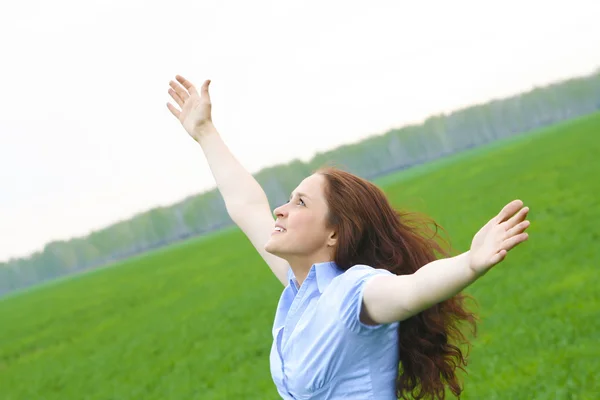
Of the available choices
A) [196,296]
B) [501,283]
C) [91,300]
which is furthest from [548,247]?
[91,300]

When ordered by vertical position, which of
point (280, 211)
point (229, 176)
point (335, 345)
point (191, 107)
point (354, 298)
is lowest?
point (335, 345)

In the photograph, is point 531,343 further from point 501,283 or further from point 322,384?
point 322,384

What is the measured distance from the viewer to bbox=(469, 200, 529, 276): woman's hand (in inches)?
80.7

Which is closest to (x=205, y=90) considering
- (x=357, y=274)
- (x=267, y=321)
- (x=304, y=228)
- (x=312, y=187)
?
(x=312, y=187)

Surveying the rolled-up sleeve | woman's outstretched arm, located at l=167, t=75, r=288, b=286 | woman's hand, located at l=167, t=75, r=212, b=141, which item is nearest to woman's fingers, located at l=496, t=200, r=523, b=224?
the rolled-up sleeve

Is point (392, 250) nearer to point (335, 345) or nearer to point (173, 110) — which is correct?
point (335, 345)

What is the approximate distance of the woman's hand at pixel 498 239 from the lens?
2051 millimetres

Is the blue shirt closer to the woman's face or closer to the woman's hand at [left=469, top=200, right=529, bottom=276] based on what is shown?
the woman's face

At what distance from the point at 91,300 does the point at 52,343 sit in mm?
7605

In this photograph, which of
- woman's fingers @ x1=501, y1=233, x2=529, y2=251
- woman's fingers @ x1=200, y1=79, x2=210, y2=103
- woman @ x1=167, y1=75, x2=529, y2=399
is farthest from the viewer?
woman's fingers @ x1=200, y1=79, x2=210, y2=103

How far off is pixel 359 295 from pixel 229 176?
47.8 inches

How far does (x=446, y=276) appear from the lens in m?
2.15

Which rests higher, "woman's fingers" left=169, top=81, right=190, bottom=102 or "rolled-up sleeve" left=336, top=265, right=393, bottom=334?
"woman's fingers" left=169, top=81, right=190, bottom=102

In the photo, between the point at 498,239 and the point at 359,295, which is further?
the point at 359,295
